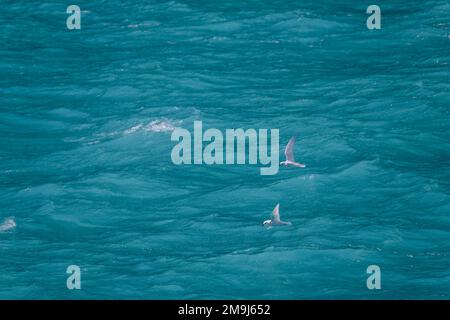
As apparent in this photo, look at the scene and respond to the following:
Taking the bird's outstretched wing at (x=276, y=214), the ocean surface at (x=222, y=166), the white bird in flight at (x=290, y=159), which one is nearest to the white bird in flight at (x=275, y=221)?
the bird's outstretched wing at (x=276, y=214)

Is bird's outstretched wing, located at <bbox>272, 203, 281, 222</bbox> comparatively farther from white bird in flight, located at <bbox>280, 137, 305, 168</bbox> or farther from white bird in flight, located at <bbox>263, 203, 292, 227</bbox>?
white bird in flight, located at <bbox>280, 137, 305, 168</bbox>

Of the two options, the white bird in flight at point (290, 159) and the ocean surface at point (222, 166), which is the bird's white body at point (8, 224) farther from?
the white bird in flight at point (290, 159)

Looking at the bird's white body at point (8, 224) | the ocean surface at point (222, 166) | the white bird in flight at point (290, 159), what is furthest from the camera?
the white bird in flight at point (290, 159)

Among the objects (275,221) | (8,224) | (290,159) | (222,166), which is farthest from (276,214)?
(8,224)

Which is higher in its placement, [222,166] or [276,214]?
[222,166]

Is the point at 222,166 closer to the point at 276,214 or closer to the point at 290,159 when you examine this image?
the point at 290,159

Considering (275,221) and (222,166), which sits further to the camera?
(222,166)

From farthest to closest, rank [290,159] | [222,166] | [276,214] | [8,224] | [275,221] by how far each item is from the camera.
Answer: [222,166], [290,159], [8,224], [275,221], [276,214]

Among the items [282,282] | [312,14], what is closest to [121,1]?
[312,14]
